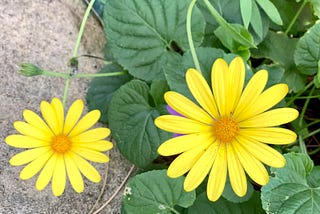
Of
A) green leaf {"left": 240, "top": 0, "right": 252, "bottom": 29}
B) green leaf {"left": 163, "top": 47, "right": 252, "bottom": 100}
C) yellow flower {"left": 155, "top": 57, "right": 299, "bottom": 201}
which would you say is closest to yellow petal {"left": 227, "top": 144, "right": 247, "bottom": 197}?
yellow flower {"left": 155, "top": 57, "right": 299, "bottom": 201}

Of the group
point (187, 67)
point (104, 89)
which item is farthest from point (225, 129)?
point (104, 89)

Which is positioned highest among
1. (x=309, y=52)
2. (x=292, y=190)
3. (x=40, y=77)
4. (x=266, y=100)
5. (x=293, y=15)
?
(x=40, y=77)

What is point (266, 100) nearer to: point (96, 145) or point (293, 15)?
point (96, 145)

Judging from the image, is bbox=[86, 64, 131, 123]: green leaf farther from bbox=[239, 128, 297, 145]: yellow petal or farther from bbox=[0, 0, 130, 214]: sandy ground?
bbox=[239, 128, 297, 145]: yellow petal

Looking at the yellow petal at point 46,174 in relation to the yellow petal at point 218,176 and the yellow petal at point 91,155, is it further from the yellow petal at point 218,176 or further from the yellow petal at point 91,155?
the yellow petal at point 218,176

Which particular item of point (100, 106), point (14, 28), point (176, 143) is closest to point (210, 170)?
point (176, 143)

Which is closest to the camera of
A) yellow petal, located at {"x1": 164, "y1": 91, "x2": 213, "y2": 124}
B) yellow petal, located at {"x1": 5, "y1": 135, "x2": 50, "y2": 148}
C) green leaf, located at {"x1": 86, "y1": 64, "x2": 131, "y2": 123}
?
yellow petal, located at {"x1": 164, "y1": 91, "x2": 213, "y2": 124}
